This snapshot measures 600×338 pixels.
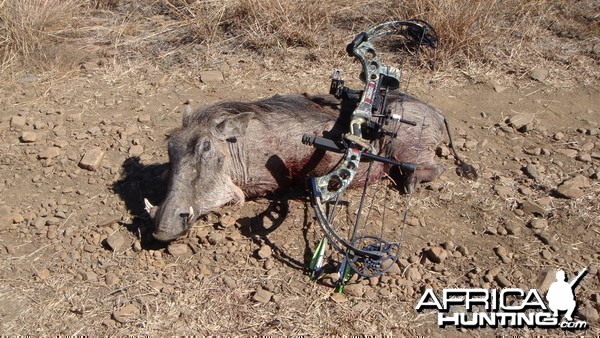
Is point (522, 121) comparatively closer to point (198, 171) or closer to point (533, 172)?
point (533, 172)

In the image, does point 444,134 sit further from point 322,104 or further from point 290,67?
point 290,67

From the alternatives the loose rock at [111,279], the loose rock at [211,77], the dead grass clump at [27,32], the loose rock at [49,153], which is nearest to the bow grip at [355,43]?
the loose rock at [111,279]

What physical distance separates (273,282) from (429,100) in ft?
8.64

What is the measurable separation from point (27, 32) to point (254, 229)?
3.84m

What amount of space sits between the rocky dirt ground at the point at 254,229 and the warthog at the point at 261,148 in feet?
0.53

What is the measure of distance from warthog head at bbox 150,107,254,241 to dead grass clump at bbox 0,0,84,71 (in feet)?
9.19

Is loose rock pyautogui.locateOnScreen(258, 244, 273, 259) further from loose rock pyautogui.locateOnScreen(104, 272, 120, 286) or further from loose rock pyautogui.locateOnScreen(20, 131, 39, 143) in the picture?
loose rock pyautogui.locateOnScreen(20, 131, 39, 143)

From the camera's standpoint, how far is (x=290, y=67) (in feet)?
20.6

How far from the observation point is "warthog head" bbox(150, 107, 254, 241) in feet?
13.5

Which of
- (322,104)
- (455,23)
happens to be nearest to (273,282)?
(322,104)

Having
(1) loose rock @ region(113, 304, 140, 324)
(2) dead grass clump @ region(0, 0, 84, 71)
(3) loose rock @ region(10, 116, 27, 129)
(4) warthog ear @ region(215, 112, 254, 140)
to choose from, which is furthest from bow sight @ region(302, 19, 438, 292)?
(2) dead grass clump @ region(0, 0, 84, 71)

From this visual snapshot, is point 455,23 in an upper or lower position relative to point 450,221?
upper

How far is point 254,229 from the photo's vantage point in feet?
14.2

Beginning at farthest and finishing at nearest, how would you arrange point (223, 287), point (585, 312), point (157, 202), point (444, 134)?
point (444, 134) < point (157, 202) < point (223, 287) < point (585, 312)
